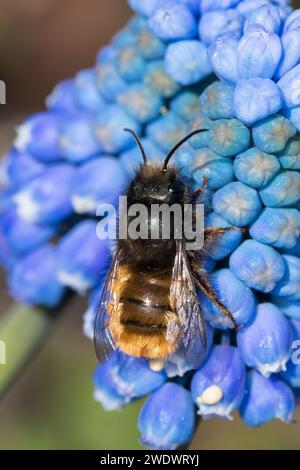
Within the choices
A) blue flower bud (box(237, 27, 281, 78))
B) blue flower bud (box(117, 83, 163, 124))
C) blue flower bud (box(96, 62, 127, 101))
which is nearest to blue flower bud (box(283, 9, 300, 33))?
blue flower bud (box(237, 27, 281, 78))

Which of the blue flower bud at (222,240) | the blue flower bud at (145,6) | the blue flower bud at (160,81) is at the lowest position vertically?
the blue flower bud at (222,240)

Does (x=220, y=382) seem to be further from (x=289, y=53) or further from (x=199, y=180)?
(x=289, y=53)

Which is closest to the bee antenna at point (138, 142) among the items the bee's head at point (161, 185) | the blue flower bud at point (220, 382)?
the bee's head at point (161, 185)

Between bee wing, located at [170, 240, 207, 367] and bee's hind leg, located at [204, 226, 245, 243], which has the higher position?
bee's hind leg, located at [204, 226, 245, 243]

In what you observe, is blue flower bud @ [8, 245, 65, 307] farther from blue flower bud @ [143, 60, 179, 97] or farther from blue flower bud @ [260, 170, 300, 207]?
blue flower bud @ [260, 170, 300, 207]

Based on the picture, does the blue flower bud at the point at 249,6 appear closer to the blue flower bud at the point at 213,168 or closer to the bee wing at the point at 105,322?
the blue flower bud at the point at 213,168

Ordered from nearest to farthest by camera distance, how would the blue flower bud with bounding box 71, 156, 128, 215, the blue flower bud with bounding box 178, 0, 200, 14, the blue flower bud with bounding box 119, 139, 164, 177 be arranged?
the blue flower bud with bounding box 178, 0, 200, 14
the blue flower bud with bounding box 119, 139, 164, 177
the blue flower bud with bounding box 71, 156, 128, 215
